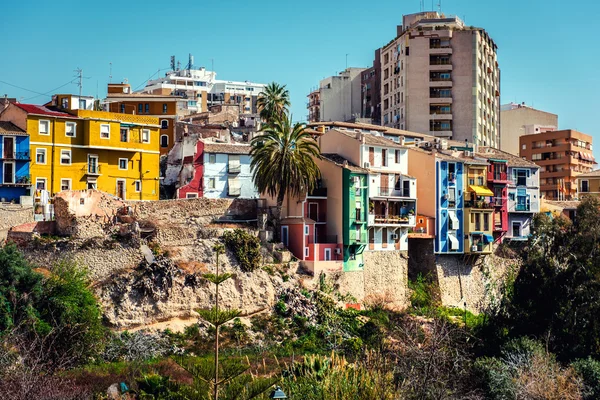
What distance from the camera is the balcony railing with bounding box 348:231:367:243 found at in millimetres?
57469

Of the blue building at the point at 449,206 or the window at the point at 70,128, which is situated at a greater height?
the window at the point at 70,128

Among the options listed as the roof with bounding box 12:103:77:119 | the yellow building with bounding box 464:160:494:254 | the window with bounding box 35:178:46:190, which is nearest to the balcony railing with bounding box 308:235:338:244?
the yellow building with bounding box 464:160:494:254

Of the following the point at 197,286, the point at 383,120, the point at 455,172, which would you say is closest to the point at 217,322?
the point at 197,286

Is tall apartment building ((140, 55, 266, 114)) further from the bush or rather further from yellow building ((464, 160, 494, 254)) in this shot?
the bush

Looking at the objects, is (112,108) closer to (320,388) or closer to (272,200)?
(272,200)

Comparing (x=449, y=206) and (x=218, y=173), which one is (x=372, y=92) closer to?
(x=449, y=206)

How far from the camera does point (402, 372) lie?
140 feet

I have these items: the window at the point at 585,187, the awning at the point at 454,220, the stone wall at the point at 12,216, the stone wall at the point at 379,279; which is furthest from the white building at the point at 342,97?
the stone wall at the point at 12,216

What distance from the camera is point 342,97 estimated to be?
357 ft

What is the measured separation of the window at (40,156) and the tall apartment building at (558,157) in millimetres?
61965

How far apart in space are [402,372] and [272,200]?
20.0 metres

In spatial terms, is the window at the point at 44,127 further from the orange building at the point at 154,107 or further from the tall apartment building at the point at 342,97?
the tall apartment building at the point at 342,97

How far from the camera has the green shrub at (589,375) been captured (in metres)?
42.9

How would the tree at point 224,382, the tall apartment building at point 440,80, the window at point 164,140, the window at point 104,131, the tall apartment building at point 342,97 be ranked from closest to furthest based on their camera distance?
the tree at point 224,382 → the window at point 104,131 → the window at point 164,140 → the tall apartment building at point 440,80 → the tall apartment building at point 342,97
